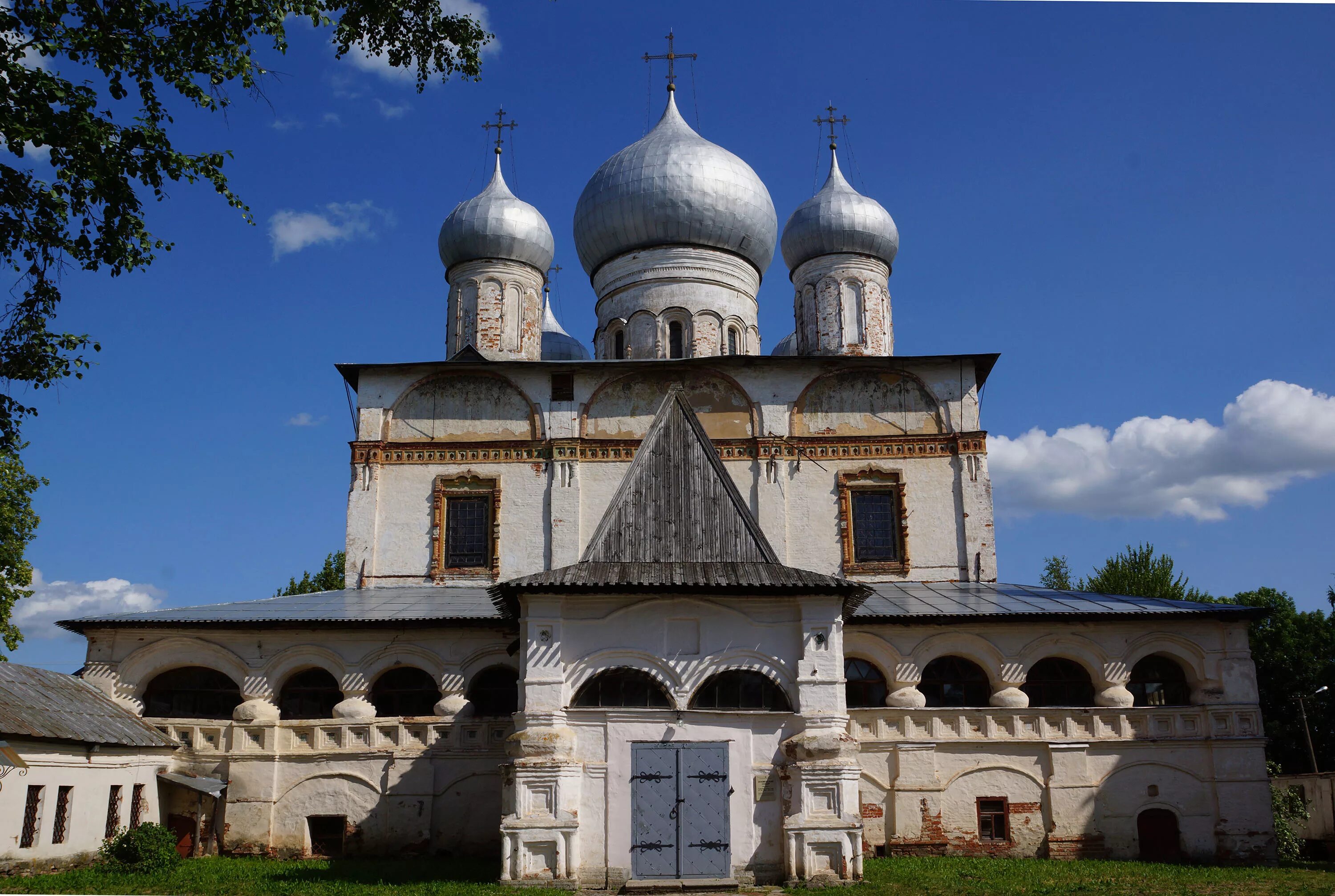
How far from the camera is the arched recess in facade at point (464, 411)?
18.0 metres

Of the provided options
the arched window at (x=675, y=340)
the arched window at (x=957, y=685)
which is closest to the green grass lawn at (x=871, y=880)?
the arched window at (x=957, y=685)

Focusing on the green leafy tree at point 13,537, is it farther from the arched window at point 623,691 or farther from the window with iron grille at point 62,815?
the arched window at point 623,691

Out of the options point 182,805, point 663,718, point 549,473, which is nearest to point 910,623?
point 663,718

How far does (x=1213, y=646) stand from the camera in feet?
47.6

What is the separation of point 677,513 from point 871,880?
429cm

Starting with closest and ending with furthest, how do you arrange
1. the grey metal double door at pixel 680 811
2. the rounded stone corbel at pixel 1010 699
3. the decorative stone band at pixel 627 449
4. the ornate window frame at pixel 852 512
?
the grey metal double door at pixel 680 811
the rounded stone corbel at pixel 1010 699
the ornate window frame at pixel 852 512
the decorative stone band at pixel 627 449

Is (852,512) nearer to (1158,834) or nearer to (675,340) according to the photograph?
(675,340)

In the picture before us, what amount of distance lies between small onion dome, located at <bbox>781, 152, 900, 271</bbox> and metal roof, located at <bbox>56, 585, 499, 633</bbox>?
9.19 meters

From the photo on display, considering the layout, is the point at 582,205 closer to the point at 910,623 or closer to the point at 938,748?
the point at 910,623

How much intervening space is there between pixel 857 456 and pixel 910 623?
3669mm

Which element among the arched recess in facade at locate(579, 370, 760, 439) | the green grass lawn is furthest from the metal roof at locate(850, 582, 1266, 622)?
the arched recess in facade at locate(579, 370, 760, 439)

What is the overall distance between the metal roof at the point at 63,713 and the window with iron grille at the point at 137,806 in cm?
54

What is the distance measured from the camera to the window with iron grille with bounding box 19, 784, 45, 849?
37.1 feet

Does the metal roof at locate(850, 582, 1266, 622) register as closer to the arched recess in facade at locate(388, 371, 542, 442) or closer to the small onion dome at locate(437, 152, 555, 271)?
the arched recess in facade at locate(388, 371, 542, 442)
